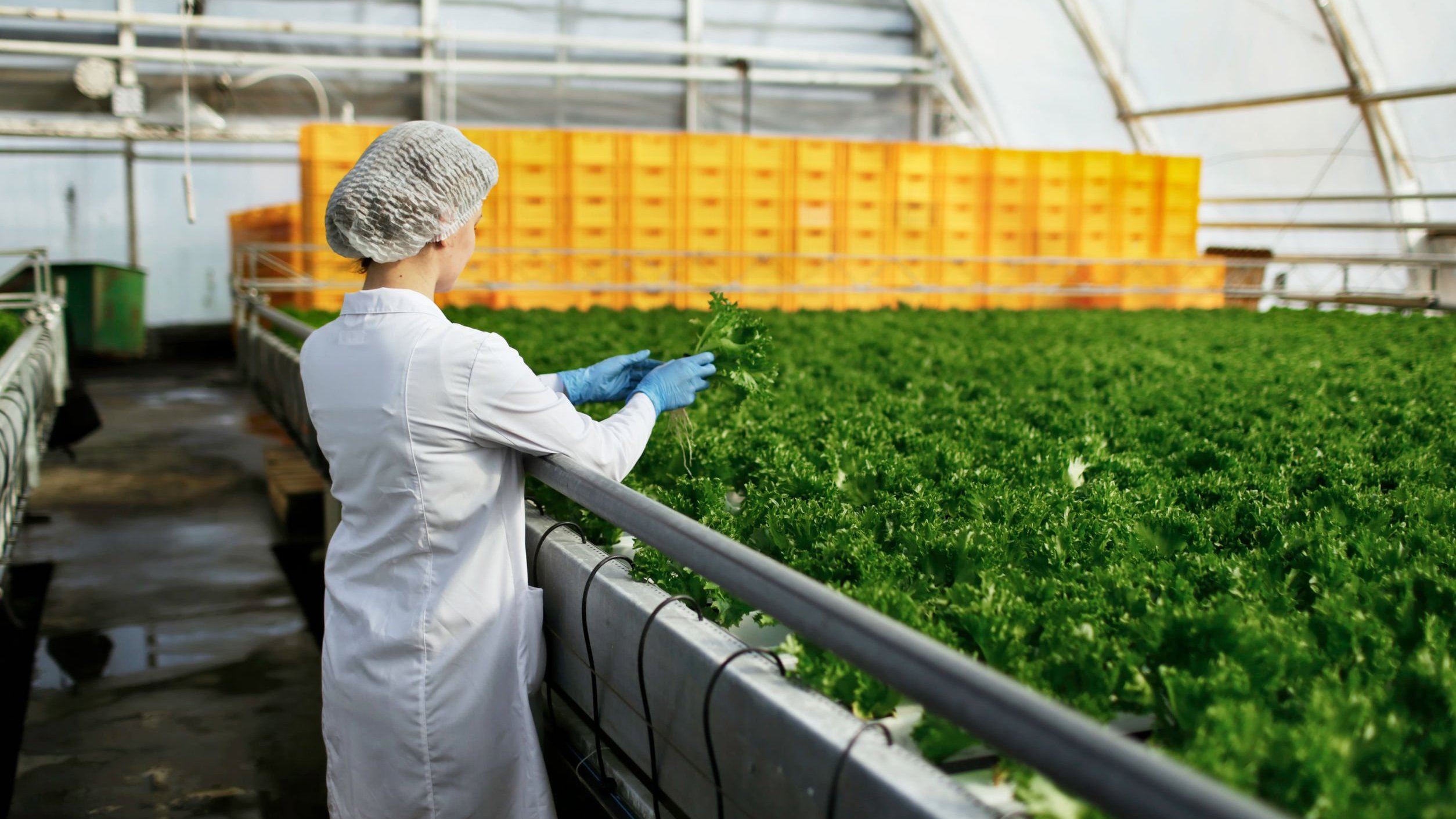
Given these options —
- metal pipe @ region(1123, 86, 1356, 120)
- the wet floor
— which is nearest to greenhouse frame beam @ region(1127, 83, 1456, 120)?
metal pipe @ region(1123, 86, 1356, 120)

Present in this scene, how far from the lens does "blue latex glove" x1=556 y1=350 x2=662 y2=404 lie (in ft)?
8.79

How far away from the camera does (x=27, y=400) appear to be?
4703 millimetres

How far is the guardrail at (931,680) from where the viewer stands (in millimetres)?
954

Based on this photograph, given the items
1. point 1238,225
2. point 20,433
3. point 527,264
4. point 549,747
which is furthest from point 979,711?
point 1238,225

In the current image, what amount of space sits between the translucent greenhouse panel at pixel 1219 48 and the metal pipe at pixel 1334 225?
1.99 m

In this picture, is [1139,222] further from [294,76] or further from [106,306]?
[106,306]

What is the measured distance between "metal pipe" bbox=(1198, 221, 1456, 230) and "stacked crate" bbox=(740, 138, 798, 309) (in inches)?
326

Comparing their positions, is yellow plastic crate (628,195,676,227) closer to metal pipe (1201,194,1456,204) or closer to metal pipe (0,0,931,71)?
metal pipe (0,0,931,71)

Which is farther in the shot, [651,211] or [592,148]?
[651,211]

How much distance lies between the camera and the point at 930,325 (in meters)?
8.70

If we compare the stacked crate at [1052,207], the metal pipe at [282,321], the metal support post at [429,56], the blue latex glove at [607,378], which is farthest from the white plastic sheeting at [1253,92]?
the blue latex glove at [607,378]

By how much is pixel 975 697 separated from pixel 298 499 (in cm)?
643

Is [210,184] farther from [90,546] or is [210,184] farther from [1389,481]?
[1389,481]

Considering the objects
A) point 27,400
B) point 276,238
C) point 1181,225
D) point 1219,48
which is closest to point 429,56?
point 276,238
